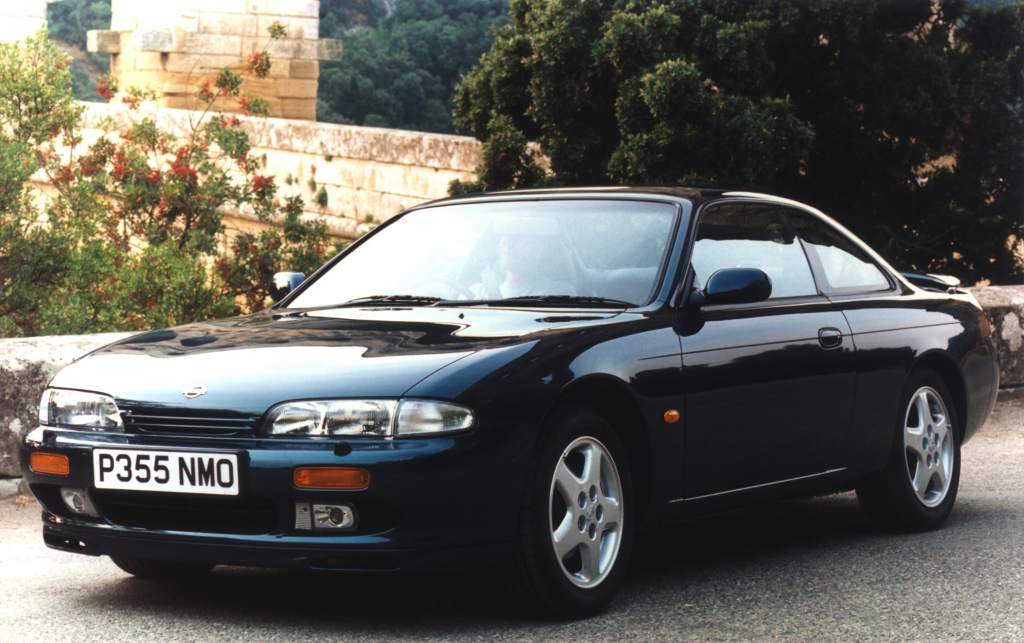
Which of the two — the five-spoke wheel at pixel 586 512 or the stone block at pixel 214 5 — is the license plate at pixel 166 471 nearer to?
the five-spoke wheel at pixel 586 512

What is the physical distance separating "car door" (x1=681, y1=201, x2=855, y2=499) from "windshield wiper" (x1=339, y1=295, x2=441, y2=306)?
3.09ft

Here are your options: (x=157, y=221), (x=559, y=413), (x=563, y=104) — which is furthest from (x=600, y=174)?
(x=559, y=413)

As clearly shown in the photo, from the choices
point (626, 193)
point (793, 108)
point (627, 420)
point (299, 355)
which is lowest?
point (627, 420)

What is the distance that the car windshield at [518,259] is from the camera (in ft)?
15.5

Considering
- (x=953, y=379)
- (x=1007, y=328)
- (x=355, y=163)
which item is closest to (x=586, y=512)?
(x=953, y=379)

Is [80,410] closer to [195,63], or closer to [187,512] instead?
[187,512]

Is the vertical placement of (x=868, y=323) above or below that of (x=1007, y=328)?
above

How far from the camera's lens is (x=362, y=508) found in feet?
12.1

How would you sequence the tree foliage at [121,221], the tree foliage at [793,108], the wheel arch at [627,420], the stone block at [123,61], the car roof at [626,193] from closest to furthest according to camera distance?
the wheel arch at [627,420]
the car roof at [626,193]
the tree foliage at [121,221]
the tree foliage at [793,108]
the stone block at [123,61]

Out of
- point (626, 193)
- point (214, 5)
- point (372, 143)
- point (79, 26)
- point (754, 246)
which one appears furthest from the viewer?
point (79, 26)

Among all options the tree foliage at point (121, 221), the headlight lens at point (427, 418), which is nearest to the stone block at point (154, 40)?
the tree foliage at point (121, 221)

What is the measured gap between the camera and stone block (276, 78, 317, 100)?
26641mm

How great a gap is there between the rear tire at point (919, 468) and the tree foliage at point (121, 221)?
6851 millimetres

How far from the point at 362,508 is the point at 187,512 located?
1.84 feet
